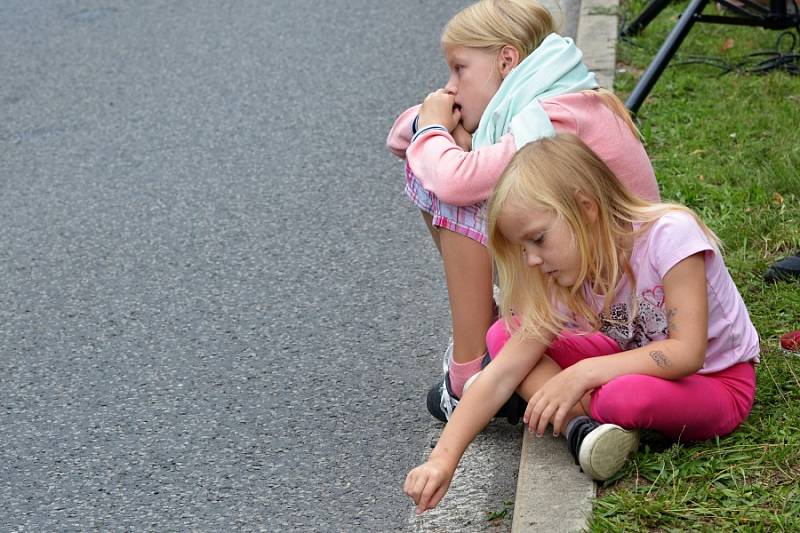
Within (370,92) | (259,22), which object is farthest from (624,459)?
(259,22)

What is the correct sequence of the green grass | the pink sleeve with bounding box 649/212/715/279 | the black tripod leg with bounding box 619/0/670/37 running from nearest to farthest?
the green grass, the pink sleeve with bounding box 649/212/715/279, the black tripod leg with bounding box 619/0/670/37

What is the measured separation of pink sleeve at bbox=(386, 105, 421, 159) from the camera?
3.11 meters

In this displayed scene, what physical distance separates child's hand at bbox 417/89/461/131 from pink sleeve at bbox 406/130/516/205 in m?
0.10

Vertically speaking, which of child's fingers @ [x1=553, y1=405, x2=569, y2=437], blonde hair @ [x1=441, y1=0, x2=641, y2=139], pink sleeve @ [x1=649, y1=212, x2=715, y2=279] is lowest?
child's fingers @ [x1=553, y1=405, x2=569, y2=437]

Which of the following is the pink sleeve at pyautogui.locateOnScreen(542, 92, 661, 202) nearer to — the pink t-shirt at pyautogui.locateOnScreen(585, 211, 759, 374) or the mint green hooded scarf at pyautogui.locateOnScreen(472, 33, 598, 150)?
the mint green hooded scarf at pyautogui.locateOnScreen(472, 33, 598, 150)

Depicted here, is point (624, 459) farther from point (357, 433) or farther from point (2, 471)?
point (2, 471)

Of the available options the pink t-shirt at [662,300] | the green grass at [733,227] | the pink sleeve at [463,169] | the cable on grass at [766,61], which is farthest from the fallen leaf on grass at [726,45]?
the pink t-shirt at [662,300]

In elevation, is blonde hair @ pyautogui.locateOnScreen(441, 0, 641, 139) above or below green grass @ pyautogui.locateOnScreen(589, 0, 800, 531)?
above

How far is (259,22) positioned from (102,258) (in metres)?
3.25

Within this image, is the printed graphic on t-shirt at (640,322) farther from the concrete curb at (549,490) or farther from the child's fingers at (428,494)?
the child's fingers at (428,494)

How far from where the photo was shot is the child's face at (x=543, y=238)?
2449 millimetres

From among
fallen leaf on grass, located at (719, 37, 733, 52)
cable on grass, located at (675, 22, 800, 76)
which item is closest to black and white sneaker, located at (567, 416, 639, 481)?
cable on grass, located at (675, 22, 800, 76)

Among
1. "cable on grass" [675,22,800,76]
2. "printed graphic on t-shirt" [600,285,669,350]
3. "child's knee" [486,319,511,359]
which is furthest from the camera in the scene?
"cable on grass" [675,22,800,76]

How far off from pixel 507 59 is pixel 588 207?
0.66 m
